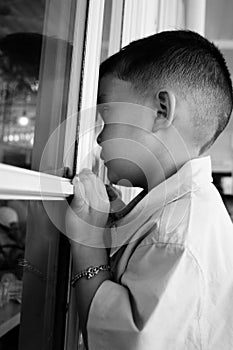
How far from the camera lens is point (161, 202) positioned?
2.23ft

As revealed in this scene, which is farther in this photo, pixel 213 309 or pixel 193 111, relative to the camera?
pixel 193 111

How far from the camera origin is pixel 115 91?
28.0 inches

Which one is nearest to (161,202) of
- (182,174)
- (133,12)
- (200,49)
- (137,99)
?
(182,174)

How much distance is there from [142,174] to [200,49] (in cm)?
23

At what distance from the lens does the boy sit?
0.58m

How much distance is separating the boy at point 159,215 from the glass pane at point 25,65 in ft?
0.50

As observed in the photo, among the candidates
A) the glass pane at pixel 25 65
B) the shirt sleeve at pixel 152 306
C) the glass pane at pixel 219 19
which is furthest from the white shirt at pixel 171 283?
the glass pane at pixel 219 19

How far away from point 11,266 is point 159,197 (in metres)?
0.29

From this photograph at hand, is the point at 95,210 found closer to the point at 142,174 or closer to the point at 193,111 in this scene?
the point at 142,174

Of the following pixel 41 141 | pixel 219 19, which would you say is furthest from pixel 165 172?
pixel 219 19

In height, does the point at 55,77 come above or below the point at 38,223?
above

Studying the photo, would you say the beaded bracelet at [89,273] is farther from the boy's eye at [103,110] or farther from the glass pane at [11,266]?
the boy's eye at [103,110]

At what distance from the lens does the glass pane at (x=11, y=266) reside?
0.43 metres

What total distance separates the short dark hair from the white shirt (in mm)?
141
